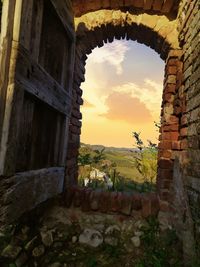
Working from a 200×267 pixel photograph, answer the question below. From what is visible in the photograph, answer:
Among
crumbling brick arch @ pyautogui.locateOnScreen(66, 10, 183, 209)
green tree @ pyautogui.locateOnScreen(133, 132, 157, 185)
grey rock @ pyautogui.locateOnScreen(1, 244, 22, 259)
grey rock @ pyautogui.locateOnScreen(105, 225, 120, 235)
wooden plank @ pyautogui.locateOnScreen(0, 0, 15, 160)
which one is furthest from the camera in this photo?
green tree @ pyautogui.locateOnScreen(133, 132, 157, 185)

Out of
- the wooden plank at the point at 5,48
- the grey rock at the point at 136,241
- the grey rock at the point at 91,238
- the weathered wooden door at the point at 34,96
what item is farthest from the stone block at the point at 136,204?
the wooden plank at the point at 5,48

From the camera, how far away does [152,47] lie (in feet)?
12.8

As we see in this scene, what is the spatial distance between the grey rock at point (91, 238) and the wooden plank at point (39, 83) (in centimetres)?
139

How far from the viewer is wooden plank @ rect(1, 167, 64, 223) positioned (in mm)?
2104

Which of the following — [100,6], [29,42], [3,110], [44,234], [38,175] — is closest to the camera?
[3,110]

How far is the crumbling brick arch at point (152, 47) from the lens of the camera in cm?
330

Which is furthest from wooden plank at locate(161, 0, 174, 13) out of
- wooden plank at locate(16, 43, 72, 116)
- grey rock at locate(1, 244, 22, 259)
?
grey rock at locate(1, 244, 22, 259)

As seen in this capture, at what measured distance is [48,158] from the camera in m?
3.06

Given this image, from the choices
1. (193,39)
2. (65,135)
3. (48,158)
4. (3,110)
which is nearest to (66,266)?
(48,158)

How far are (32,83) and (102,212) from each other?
1825mm

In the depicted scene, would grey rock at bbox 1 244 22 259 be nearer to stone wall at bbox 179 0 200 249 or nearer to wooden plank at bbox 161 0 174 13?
stone wall at bbox 179 0 200 249

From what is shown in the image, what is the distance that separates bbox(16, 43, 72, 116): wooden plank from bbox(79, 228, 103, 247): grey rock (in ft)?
4.56

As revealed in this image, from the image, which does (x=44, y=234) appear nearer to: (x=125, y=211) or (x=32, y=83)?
(x=125, y=211)

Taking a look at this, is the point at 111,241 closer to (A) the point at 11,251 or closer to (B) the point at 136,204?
(B) the point at 136,204
